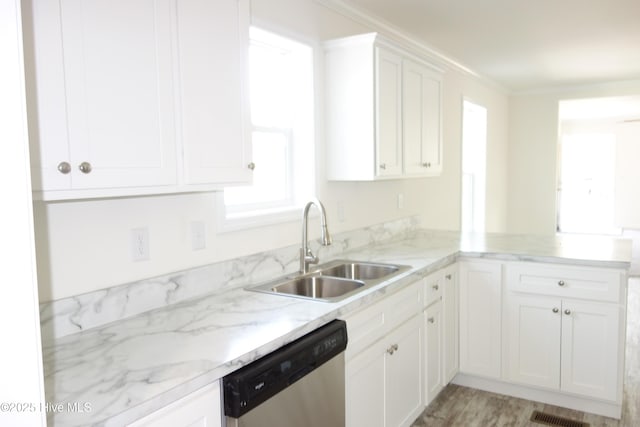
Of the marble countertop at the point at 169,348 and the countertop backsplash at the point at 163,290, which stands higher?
the countertop backsplash at the point at 163,290

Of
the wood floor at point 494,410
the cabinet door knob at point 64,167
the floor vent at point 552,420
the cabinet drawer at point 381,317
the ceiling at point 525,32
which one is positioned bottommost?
the floor vent at point 552,420

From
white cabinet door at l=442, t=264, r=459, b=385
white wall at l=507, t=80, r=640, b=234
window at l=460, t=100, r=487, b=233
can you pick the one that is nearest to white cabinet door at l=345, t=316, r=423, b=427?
white cabinet door at l=442, t=264, r=459, b=385

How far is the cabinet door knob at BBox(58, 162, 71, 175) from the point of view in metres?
1.28

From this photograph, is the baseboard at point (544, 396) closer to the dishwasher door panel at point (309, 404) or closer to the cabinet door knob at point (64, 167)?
→ the dishwasher door panel at point (309, 404)

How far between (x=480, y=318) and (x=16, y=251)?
2.81 meters

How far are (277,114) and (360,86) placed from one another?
51cm

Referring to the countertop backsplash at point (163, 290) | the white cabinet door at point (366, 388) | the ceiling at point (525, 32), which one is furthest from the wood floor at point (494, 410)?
the ceiling at point (525, 32)

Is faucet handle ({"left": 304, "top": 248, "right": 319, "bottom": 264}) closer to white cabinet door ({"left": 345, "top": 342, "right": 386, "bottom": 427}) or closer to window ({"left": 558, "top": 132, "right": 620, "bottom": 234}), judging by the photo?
white cabinet door ({"left": 345, "top": 342, "right": 386, "bottom": 427})

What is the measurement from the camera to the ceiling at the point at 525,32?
3.28 m

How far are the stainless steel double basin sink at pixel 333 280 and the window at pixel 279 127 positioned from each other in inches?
14.3

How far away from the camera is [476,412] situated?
9.64 feet

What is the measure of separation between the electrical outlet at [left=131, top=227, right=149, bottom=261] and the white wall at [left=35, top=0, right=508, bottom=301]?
20 millimetres

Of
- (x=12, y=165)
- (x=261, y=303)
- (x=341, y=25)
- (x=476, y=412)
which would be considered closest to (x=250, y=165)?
(x=261, y=303)

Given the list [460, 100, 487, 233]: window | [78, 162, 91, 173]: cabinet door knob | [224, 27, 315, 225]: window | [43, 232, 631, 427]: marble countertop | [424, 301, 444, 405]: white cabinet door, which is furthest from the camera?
[460, 100, 487, 233]: window
